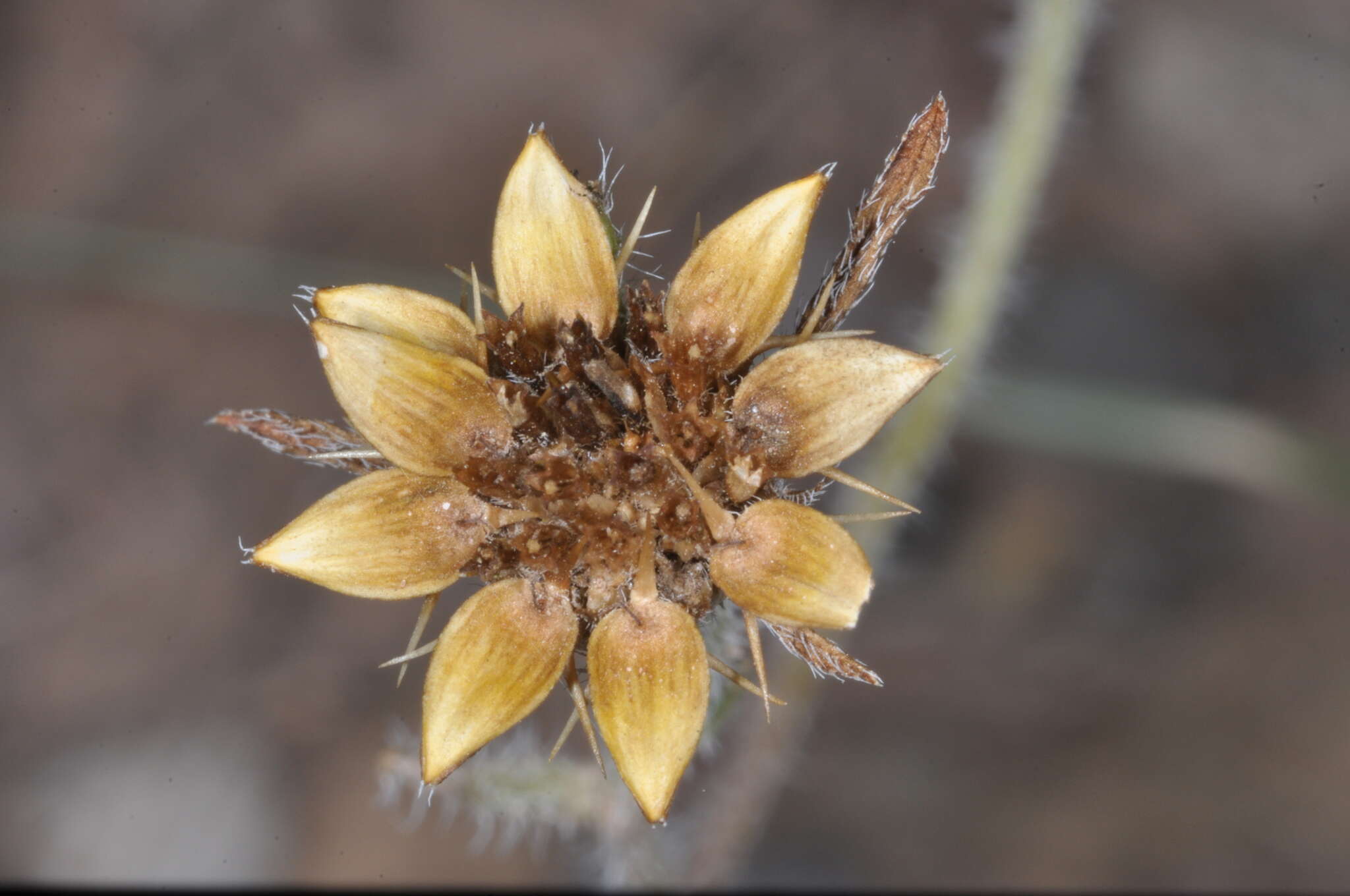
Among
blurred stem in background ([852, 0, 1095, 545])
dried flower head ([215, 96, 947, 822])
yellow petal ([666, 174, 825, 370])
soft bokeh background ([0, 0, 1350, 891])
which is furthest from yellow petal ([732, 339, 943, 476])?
soft bokeh background ([0, 0, 1350, 891])

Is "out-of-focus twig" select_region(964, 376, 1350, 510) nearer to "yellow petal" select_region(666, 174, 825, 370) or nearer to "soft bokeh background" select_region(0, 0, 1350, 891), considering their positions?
"soft bokeh background" select_region(0, 0, 1350, 891)

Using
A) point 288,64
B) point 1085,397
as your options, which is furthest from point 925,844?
point 288,64

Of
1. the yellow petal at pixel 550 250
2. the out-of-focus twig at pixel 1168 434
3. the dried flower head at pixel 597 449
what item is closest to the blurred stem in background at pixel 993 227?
the out-of-focus twig at pixel 1168 434

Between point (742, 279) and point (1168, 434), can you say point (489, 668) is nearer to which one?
point (742, 279)

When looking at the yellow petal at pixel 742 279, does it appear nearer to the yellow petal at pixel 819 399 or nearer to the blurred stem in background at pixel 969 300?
the yellow petal at pixel 819 399

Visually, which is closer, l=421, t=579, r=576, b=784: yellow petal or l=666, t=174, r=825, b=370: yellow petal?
l=421, t=579, r=576, b=784: yellow petal

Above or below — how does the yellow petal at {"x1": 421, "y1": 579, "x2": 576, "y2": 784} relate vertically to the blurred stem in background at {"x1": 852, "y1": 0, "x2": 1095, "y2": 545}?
below

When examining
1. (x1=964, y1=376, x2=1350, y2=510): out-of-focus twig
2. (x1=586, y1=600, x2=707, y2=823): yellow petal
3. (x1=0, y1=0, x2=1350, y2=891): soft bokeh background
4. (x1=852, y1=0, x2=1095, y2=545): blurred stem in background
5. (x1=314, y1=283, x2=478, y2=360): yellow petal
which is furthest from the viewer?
(x1=0, y1=0, x2=1350, y2=891): soft bokeh background

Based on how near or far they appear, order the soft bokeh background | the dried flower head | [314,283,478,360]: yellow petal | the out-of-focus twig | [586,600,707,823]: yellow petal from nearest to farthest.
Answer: [586,600,707,823]: yellow petal → the dried flower head → [314,283,478,360]: yellow petal → the out-of-focus twig → the soft bokeh background
